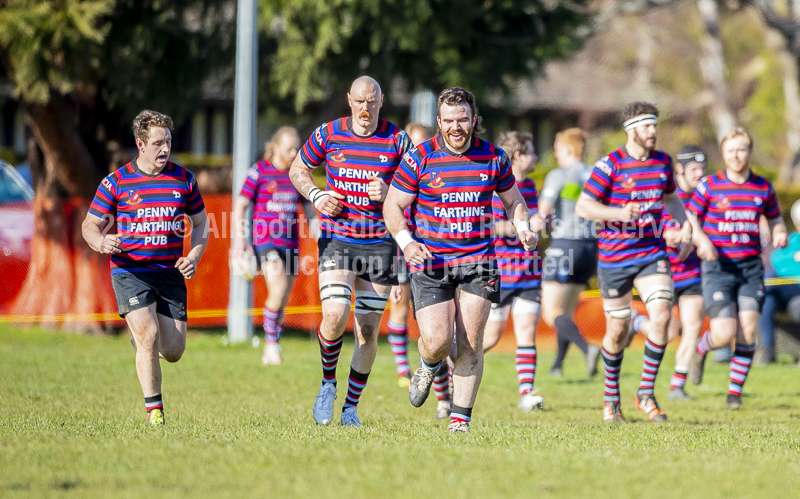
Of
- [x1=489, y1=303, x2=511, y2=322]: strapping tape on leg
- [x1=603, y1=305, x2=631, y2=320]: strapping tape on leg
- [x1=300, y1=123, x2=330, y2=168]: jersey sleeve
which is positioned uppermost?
[x1=300, y1=123, x2=330, y2=168]: jersey sleeve

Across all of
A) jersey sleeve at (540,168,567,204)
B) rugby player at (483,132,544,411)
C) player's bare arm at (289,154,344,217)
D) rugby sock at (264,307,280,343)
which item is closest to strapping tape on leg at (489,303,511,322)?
rugby player at (483,132,544,411)

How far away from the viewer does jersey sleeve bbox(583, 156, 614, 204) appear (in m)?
7.99

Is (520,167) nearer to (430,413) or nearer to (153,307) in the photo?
(430,413)

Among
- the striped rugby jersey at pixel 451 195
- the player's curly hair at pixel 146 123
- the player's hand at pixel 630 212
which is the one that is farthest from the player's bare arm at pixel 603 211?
the player's curly hair at pixel 146 123

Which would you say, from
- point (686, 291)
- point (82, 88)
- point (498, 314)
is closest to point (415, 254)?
point (498, 314)

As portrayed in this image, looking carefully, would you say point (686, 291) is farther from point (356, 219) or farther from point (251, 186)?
point (251, 186)

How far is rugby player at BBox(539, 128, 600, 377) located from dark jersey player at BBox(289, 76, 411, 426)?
3.58 meters

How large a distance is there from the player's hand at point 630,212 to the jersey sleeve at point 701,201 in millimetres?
1704

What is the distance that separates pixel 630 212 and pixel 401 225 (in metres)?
2.17

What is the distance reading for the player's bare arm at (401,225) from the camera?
6262 mm

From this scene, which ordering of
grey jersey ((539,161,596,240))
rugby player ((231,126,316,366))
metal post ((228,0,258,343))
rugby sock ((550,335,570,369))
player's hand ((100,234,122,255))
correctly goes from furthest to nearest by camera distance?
metal post ((228,0,258,343)) < rugby sock ((550,335,570,369)) < rugby player ((231,126,316,366)) < grey jersey ((539,161,596,240)) < player's hand ((100,234,122,255))

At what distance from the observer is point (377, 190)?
6.84 m

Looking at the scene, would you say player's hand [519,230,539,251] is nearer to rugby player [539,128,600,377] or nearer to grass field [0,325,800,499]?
grass field [0,325,800,499]

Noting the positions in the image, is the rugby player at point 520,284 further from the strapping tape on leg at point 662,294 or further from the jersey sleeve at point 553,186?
the strapping tape on leg at point 662,294
